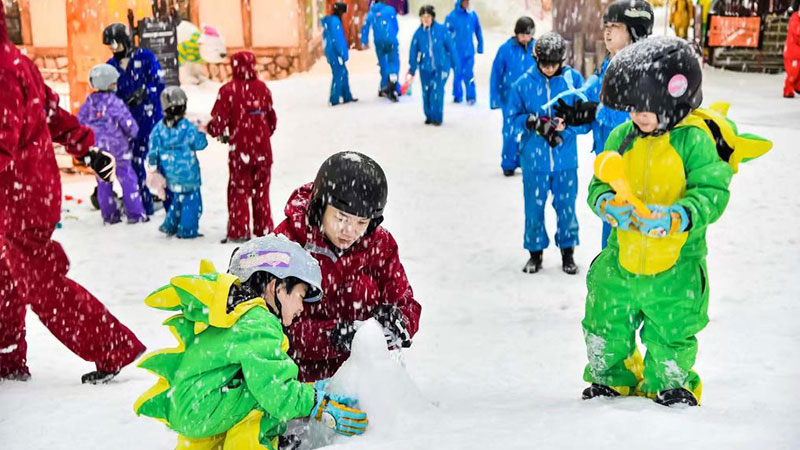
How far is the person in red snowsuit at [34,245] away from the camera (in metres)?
4.28

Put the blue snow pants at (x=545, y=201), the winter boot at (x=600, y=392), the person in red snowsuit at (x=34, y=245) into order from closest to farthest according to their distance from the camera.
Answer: the winter boot at (x=600, y=392), the person in red snowsuit at (x=34, y=245), the blue snow pants at (x=545, y=201)

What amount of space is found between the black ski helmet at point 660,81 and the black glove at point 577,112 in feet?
7.39

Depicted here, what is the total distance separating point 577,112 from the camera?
5957mm

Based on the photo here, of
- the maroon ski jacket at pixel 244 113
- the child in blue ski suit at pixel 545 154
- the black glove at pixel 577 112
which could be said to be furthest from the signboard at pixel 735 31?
the black glove at pixel 577 112

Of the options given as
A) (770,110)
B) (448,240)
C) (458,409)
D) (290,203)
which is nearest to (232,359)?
(290,203)

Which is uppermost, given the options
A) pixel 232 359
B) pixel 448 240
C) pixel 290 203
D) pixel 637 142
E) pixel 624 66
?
pixel 624 66

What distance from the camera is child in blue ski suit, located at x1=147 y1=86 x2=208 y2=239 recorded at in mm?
8055

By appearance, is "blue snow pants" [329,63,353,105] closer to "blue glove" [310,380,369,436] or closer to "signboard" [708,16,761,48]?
"signboard" [708,16,761,48]

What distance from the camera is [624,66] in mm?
3645

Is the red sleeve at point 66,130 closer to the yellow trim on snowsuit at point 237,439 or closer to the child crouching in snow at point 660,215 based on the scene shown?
the yellow trim on snowsuit at point 237,439

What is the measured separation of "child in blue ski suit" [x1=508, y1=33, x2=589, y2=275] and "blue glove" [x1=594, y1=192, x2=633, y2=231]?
2.94 m

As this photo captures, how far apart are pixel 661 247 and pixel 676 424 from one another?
746mm

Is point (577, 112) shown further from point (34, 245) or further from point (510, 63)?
point (510, 63)

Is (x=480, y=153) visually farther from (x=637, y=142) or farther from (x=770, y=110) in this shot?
(x=637, y=142)
